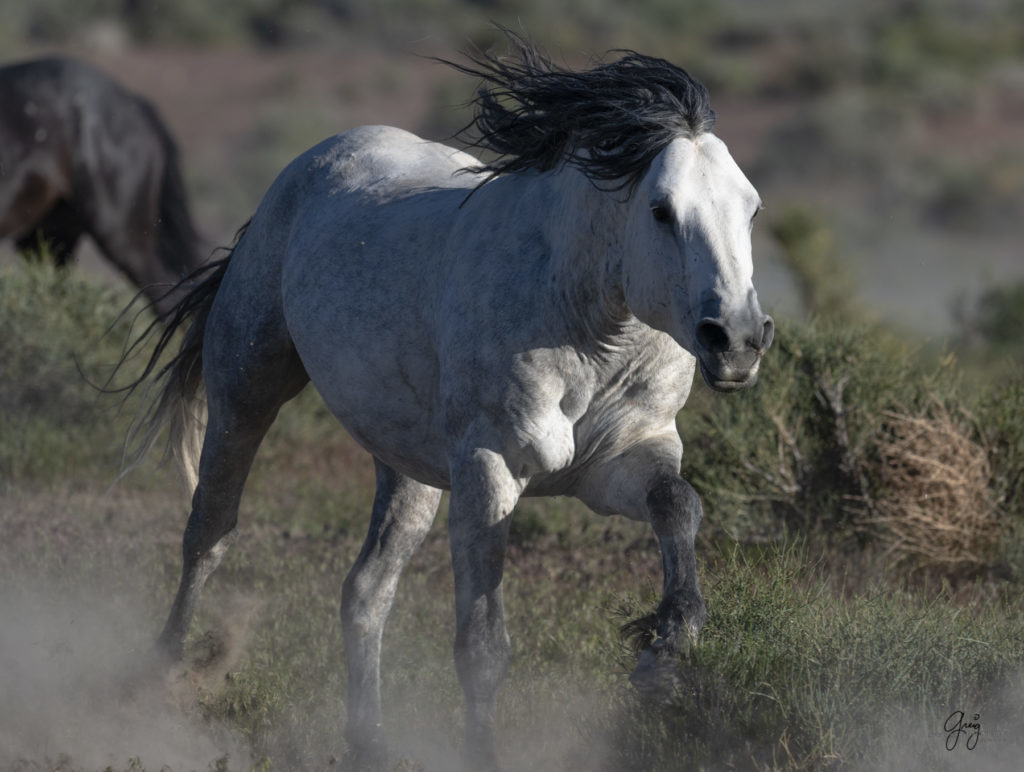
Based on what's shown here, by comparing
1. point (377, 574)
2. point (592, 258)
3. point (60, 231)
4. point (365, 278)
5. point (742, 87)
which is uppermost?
point (592, 258)

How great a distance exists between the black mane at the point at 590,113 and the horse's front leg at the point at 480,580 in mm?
878

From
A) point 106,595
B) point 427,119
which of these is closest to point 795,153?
point 427,119

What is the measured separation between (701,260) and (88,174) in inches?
321

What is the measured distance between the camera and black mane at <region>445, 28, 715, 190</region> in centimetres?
361

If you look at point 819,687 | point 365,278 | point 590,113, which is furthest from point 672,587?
point 365,278

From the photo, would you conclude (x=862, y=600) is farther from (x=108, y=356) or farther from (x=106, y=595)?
(x=108, y=356)

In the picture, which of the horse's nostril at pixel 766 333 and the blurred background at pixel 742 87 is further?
the blurred background at pixel 742 87

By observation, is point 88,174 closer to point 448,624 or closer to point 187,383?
point 187,383

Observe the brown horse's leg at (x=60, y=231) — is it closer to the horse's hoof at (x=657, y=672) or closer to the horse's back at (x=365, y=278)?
the horse's back at (x=365, y=278)

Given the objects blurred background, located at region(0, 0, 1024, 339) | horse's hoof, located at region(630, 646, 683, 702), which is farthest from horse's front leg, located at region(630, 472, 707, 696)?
blurred background, located at region(0, 0, 1024, 339)

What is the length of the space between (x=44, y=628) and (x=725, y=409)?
315cm

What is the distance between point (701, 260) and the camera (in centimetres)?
332

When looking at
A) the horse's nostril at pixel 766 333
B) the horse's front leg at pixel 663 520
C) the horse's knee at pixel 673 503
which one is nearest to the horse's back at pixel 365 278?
the horse's front leg at pixel 663 520

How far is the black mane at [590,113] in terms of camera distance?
3605 millimetres
